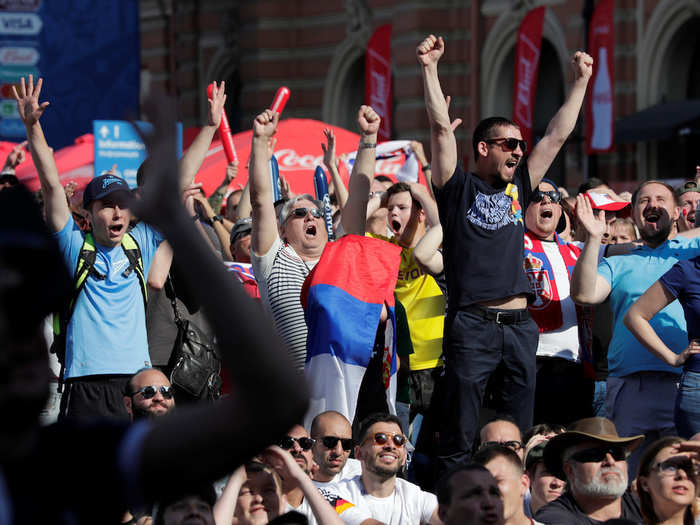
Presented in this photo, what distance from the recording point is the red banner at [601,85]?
618 inches

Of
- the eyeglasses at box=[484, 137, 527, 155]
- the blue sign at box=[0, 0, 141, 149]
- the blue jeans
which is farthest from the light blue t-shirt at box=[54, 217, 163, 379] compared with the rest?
the blue sign at box=[0, 0, 141, 149]

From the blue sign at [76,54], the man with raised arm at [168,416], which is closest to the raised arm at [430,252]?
the man with raised arm at [168,416]

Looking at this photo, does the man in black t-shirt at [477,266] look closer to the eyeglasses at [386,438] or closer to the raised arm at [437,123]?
the raised arm at [437,123]

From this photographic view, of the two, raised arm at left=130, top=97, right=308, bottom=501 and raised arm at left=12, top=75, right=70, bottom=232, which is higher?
raised arm at left=12, top=75, right=70, bottom=232

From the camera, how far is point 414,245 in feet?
23.8

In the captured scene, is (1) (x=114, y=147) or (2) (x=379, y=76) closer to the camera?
(1) (x=114, y=147)

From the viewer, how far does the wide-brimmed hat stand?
518 centimetres

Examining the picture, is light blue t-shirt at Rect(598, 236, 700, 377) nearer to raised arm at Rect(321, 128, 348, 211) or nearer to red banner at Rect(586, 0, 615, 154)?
raised arm at Rect(321, 128, 348, 211)

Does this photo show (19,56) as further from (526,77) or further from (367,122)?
(367,122)

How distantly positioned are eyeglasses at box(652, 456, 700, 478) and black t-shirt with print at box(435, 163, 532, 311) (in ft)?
3.79

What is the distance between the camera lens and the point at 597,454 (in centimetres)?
514

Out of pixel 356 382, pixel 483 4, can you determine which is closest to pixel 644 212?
pixel 356 382

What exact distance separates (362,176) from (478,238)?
74 centimetres

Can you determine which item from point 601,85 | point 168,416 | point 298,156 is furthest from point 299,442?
point 601,85
